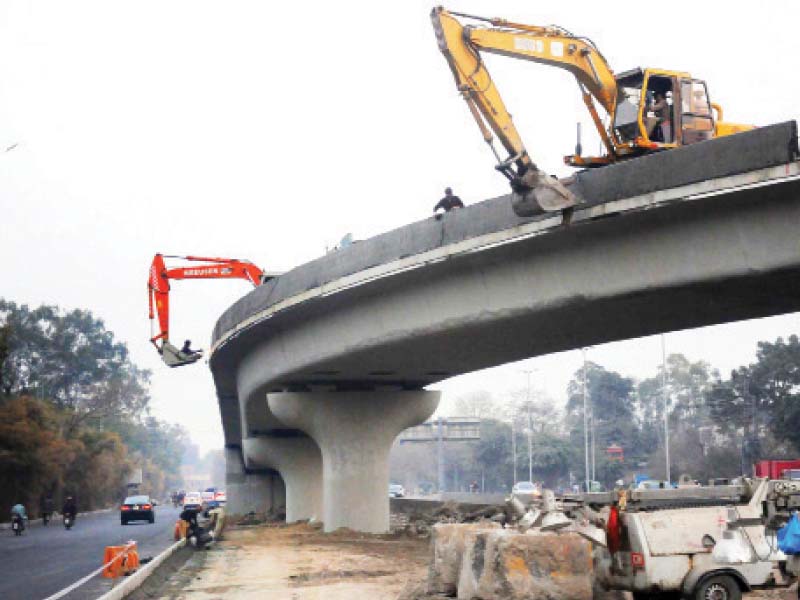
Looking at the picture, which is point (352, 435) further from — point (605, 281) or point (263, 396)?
point (605, 281)

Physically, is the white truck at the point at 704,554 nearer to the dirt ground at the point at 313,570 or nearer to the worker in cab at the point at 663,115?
the dirt ground at the point at 313,570

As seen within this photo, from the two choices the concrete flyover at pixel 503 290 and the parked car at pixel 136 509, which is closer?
the concrete flyover at pixel 503 290

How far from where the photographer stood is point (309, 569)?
2298 centimetres

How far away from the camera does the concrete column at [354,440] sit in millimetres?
34125

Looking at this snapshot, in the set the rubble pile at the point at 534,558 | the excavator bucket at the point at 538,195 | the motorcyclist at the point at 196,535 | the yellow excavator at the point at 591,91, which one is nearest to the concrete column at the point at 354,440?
the motorcyclist at the point at 196,535

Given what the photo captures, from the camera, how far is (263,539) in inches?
1414

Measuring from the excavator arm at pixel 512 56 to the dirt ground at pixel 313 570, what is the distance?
736 centimetres

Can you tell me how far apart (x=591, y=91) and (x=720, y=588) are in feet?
47.3

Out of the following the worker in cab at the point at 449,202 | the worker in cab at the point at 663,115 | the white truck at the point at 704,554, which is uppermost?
the worker in cab at the point at 663,115

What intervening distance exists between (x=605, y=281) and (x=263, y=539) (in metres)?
18.9

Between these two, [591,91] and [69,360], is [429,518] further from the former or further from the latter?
[69,360]

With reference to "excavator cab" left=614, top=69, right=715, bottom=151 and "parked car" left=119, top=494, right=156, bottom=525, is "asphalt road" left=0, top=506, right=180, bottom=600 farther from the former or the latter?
"excavator cab" left=614, top=69, right=715, bottom=151

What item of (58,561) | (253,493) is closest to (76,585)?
(58,561)

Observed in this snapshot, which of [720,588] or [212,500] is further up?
[720,588]
